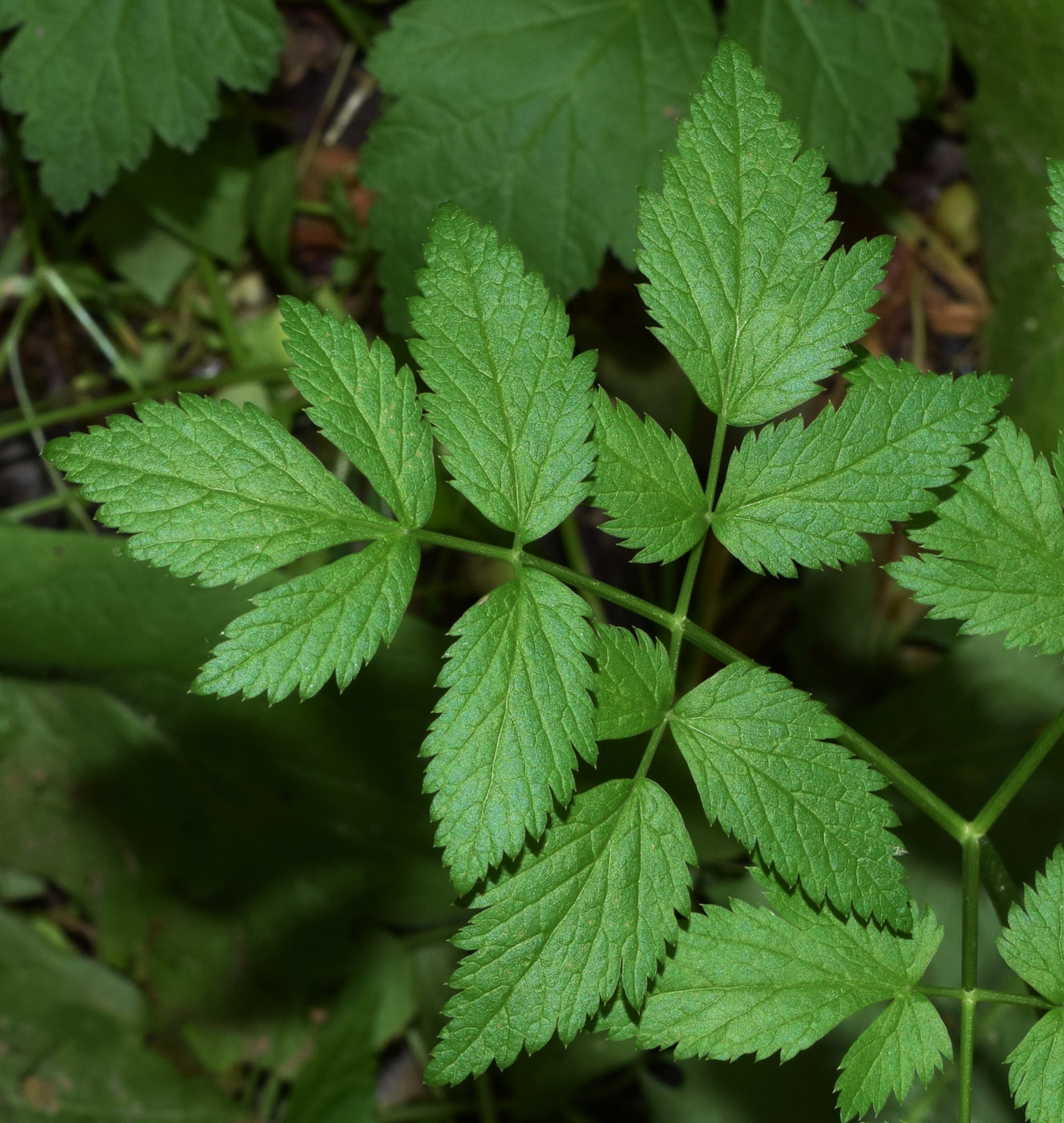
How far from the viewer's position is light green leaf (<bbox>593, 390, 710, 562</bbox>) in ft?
4.15

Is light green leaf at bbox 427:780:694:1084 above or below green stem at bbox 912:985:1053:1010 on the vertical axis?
below

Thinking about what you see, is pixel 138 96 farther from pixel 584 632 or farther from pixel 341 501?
pixel 584 632

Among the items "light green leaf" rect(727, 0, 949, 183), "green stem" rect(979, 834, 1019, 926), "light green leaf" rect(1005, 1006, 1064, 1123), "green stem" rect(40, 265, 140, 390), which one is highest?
"light green leaf" rect(727, 0, 949, 183)

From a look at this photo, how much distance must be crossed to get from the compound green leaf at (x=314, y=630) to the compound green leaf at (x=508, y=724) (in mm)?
96

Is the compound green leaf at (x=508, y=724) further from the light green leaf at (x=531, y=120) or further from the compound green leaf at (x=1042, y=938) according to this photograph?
the light green leaf at (x=531, y=120)

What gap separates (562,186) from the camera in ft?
6.59

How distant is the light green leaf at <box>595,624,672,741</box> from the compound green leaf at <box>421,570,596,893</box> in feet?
0.11

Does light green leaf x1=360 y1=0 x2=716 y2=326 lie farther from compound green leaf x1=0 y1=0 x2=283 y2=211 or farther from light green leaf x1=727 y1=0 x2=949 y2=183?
compound green leaf x1=0 y1=0 x2=283 y2=211

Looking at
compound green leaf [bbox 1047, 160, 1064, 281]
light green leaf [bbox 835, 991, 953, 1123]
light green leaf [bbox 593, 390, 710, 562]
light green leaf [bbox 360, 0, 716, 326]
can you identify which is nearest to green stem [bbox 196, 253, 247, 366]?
light green leaf [bbox 360, 0, 716, 326]

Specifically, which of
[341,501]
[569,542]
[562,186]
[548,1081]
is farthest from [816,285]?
[548,1081]

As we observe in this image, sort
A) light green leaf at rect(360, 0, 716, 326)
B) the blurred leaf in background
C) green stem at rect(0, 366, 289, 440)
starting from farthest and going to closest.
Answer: green stem at rect(0, 366, 289, 440) < the blurred leaf in background < light green leaf at rect(360, 0, 716, 326)

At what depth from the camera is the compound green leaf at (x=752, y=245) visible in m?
1.24

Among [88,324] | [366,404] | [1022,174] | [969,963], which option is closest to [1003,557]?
[969,963]

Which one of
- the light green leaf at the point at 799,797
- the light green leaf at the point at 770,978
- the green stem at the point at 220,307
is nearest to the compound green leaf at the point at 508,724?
the light green leaf at the point at 799,797
